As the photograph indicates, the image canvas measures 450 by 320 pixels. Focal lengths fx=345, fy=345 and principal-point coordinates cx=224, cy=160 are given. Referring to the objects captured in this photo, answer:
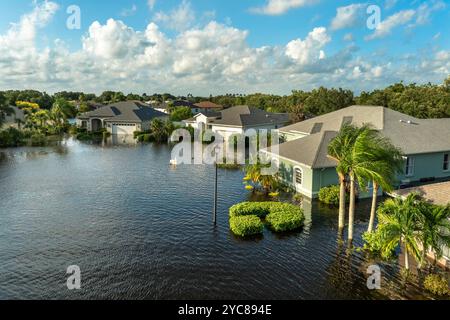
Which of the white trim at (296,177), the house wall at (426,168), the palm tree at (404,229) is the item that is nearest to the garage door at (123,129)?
the white trim at (296,177)

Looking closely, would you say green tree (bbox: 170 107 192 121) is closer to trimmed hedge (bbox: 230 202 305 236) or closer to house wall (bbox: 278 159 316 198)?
house wall (bbox: 278 159 316 198)

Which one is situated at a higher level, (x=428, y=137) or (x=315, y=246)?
(x=428, y=137)

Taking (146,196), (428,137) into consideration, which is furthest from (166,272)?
(428,137)

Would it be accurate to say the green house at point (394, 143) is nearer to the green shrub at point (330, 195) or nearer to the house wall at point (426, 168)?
the house wall at point (426, 168)

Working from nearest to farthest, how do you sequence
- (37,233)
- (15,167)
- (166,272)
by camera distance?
(166,272), (37,233), (15,167)

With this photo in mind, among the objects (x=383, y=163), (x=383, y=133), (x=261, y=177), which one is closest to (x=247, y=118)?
(x=383, y=133)
